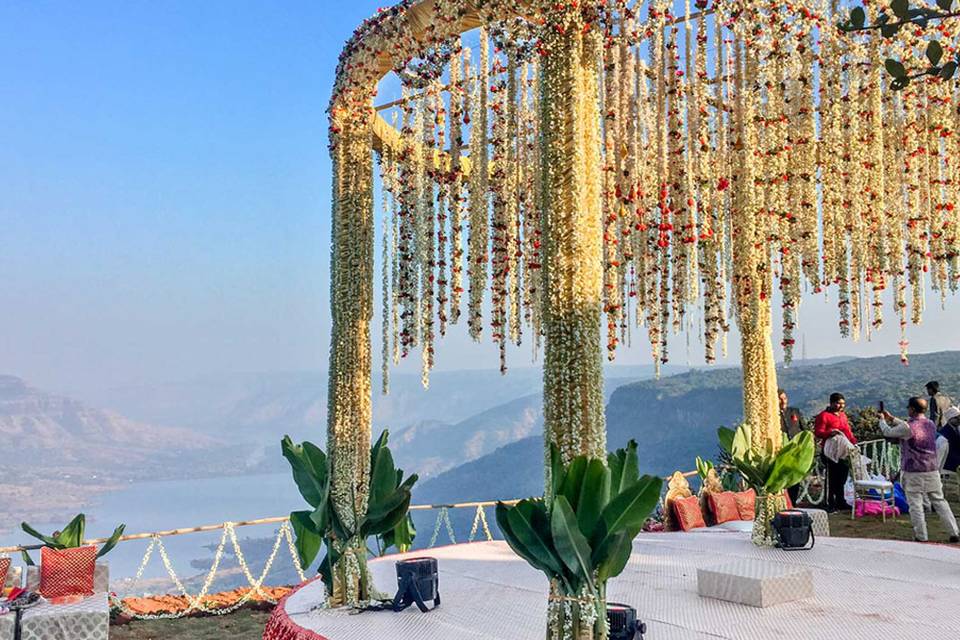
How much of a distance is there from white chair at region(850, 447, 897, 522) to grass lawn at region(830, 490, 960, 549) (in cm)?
15

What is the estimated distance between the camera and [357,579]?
5297 mm

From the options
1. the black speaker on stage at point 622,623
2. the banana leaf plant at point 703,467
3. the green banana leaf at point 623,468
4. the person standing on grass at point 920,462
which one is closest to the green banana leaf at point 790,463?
the person standing on grass at point 920,462

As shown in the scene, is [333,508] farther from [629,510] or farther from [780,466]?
[780,466]

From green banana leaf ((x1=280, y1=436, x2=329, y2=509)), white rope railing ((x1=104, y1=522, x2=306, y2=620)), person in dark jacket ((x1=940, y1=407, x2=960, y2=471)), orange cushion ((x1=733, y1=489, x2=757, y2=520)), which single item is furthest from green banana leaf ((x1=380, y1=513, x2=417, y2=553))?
person in dark jacket ((x1=940, y1=407, x2=960, y2=471))

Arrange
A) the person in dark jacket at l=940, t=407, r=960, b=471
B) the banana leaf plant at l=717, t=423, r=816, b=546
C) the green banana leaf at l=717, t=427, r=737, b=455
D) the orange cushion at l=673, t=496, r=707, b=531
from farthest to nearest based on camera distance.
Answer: the person in dark jacket at l=940, t=407, r=960, b=471, the orange cushion at l=673, t=496, r=707, b=531, the green banana leaf at l=717, t=427, r=737, b=455, the banana leaf plant at l=717, t=423, r=816, b=546

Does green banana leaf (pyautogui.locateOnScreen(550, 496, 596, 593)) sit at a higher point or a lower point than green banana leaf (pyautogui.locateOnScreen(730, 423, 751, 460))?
lower

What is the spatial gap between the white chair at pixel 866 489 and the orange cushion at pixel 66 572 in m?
8.51

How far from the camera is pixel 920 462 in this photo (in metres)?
7.70

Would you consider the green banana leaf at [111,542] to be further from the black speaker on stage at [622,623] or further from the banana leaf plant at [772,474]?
the banana leaf plant at [772,474]

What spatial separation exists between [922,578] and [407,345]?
14.6ft

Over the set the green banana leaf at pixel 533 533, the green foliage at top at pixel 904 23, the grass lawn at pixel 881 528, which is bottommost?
the grass lawn at pixel 881 528

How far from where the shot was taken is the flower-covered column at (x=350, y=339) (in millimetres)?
5289

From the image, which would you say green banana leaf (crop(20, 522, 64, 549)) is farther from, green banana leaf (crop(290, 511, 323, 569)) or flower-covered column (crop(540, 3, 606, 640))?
flower-covered column (crop(540, 3, 606, 640))

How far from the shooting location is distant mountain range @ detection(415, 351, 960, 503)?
156 ft
